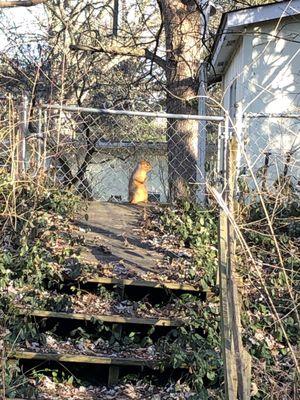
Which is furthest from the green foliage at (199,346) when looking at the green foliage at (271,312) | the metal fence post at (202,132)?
the metal fence post at (202,132)

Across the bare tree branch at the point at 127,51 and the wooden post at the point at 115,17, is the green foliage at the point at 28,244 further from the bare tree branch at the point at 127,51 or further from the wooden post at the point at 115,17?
the wooden post at the point at 115,17

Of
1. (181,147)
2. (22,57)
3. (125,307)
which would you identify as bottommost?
(125,307)

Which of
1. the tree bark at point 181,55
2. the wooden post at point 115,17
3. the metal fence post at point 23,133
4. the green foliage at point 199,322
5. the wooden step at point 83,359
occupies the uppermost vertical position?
the wooden post at point 115,17

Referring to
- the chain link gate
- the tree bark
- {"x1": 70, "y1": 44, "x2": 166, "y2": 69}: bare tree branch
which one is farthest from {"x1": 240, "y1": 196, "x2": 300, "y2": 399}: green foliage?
{"x1": 70, "y1": 44, "x2": 166, "y2": 69}: bare tree branch

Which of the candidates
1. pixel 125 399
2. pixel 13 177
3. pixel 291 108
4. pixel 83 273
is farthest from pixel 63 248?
pixel 291 108

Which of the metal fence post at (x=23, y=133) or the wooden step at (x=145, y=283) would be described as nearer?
the wooden step at (x=145, y=283)

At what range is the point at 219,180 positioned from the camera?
6.86 meters

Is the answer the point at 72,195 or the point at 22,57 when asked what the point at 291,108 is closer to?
the point at 72,195

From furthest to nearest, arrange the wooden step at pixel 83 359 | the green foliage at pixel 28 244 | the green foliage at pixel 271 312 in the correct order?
the green foliage at pixel 28 244 < the wooden step at pixel 83 359 < the green foliage at pixel 271 312

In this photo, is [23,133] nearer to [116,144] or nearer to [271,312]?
[271,312]

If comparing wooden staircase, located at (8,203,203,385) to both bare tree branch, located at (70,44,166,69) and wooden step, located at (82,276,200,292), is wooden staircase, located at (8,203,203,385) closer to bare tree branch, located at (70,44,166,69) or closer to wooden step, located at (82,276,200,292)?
wooden step, located at (82,276,200,292)

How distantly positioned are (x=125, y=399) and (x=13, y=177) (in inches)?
114

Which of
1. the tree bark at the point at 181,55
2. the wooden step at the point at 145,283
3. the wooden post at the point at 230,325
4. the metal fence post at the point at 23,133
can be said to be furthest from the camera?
the tree bark at the point at 181,55

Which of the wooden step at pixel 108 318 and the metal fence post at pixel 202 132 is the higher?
the metal fence post at pixel 202 132
